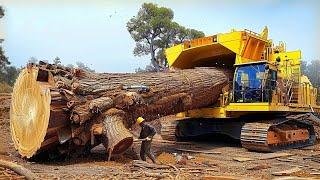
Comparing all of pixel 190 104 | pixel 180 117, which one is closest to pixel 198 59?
pixel 180 117

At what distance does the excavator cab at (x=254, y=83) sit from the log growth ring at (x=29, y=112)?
5.90m

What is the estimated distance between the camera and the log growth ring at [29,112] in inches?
318

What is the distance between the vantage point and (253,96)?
1159 cm

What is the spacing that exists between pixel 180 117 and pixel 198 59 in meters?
2.07

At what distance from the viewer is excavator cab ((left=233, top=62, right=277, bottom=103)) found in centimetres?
1130

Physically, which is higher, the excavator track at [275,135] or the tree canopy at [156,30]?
the tree canopy at [156,30]

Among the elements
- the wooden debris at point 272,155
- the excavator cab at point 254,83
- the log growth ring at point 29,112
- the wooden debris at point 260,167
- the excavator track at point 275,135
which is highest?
the excavator cab at point 254,83

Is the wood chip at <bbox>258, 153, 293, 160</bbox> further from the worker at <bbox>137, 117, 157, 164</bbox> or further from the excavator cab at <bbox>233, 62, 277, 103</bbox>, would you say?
the worker at <bbox>137, 117, 157, 164</bbox>

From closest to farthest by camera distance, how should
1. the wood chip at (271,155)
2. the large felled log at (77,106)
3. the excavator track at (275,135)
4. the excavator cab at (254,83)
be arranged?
the large felled log at (77,106)
the wood chip at (271,155)
the excavator track at (275,135)
the excavator cab at (254,83)

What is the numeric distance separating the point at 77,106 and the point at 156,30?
1168 inches

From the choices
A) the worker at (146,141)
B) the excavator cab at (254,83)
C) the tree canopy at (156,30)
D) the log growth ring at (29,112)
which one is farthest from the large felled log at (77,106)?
the tree canopy at (156,30)

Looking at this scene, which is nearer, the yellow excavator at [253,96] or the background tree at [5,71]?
the yellow excavator at [253,96]

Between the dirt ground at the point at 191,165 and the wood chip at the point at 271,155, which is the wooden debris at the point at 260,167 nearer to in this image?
the dirt ground at the point at 191,165

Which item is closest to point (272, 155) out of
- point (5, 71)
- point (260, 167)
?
point (260, 167)
